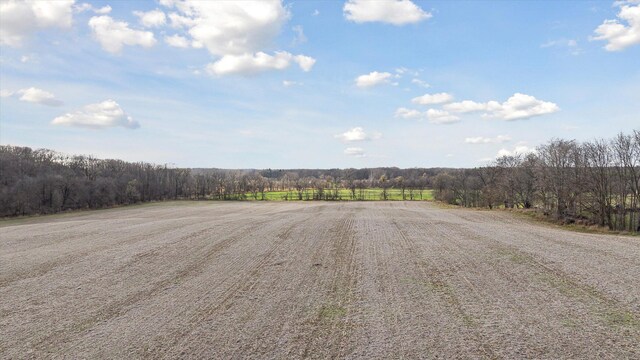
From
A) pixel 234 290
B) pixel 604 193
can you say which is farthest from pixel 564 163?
pixel 234 290

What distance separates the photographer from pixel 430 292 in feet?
43.5

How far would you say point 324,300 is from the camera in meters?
12.6

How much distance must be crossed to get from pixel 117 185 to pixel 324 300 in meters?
94.1

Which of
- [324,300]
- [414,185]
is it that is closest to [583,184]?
[324,300]

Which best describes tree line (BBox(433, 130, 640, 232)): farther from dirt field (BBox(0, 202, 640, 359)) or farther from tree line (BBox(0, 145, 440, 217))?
tree line (BBox(0, 145, 440, 217))

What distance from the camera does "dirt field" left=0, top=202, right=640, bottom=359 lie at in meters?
9.17

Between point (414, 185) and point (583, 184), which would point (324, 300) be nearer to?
point (583, 184)

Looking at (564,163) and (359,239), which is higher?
(564,163)

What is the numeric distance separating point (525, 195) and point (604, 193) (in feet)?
64.8

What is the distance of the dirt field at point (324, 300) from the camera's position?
9172mm

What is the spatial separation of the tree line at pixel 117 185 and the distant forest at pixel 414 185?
197 mm

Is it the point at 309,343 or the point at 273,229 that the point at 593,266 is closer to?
the point at 309,343

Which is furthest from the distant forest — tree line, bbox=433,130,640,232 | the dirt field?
the dirt field

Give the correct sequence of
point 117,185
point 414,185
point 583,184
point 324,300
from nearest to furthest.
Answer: point 324,300 < point 583,184 < point 117,185 < point 414,185
